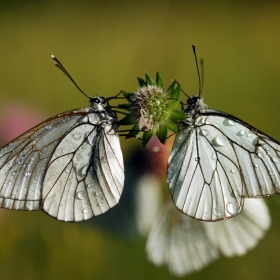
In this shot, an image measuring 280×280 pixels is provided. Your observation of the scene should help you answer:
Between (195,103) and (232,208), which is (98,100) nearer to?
(195,103)

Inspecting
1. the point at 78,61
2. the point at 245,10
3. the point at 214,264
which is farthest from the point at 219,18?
the point at 214,264

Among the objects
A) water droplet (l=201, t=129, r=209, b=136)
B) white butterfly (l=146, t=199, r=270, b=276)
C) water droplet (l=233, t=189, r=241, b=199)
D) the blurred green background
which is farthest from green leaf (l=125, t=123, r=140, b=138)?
the blurred green background

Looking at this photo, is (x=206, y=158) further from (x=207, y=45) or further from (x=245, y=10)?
(x=245, y=10)

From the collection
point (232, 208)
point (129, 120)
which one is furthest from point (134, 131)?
point (232, 208)

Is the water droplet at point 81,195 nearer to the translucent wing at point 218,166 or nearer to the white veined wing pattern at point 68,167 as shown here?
the white veined wing pattern at point 68,167

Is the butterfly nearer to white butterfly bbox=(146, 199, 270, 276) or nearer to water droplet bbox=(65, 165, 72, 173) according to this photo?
water droplet bbox=(65, 165, 72, 173)
